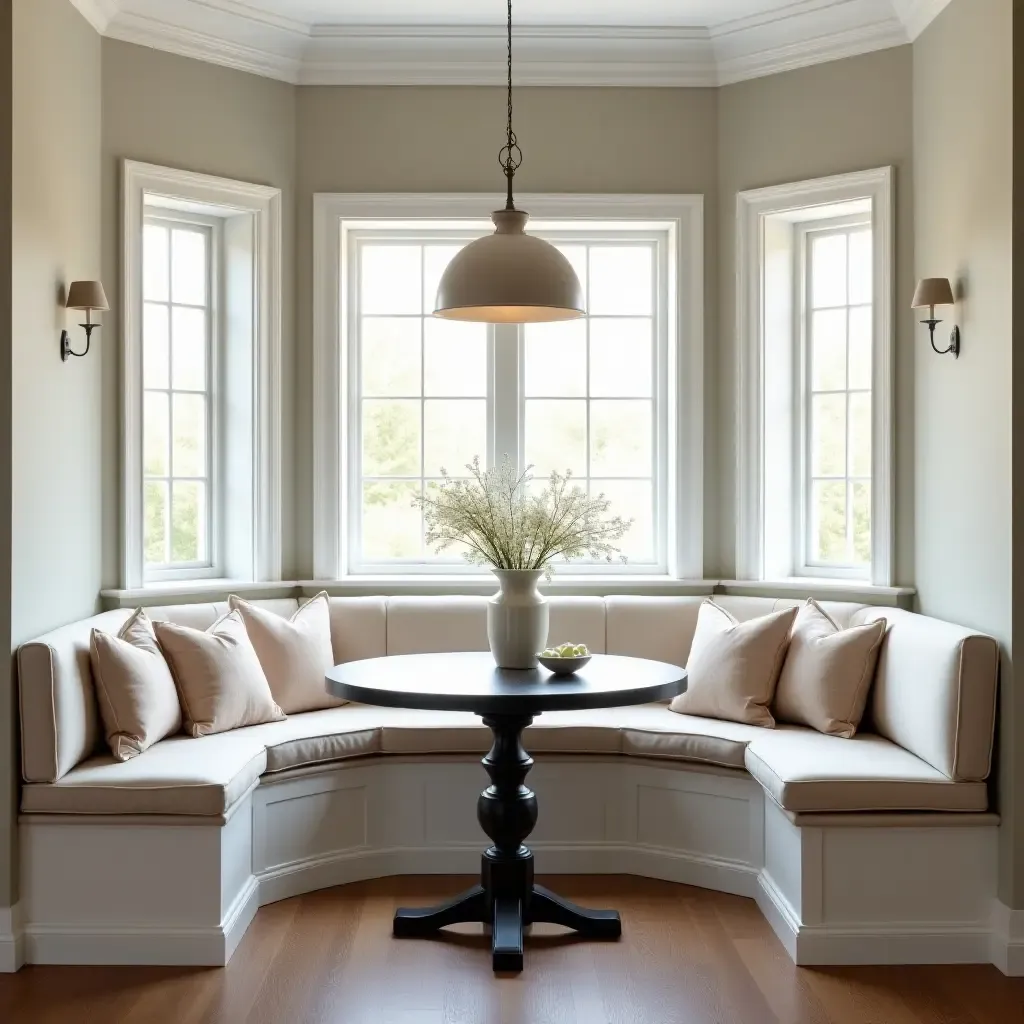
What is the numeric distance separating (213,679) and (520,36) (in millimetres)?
2803

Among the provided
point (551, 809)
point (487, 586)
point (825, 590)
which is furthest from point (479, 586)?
point (825, 590)

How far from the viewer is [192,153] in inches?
187

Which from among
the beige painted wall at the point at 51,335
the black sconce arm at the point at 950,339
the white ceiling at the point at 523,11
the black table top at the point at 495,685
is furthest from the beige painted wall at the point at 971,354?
the beige painted wall at the point at 51,335

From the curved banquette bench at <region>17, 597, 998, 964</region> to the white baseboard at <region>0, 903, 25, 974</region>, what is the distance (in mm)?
44

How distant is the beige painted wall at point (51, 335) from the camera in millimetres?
3648

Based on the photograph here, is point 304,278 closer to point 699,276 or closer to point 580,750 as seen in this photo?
point 699,276

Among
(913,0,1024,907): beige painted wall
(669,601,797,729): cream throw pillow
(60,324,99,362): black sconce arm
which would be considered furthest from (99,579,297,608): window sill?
(913,0,1024,907): beige painted wall

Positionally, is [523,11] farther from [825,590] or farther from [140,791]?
[140,791]

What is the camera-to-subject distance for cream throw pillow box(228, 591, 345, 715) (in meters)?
4.50

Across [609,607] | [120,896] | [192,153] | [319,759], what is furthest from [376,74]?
[120,896]

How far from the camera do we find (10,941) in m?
3.49

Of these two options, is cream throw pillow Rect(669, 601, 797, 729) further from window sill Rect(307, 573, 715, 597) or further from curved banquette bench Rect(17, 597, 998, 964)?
window sill Rect(307, 573, 715, 597)

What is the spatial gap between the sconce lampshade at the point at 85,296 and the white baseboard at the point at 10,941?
1.88 metres

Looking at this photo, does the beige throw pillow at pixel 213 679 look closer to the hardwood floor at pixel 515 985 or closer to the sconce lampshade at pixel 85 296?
the hardwood floor at pixel 515 985
